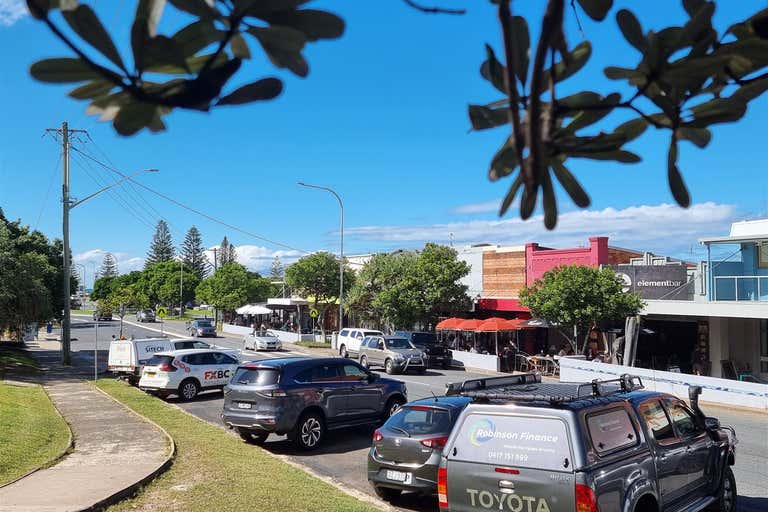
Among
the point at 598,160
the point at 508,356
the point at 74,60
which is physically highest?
the point at 74,60

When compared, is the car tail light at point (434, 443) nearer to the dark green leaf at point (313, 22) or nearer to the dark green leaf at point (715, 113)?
the dark green leaf at point (715, 113)

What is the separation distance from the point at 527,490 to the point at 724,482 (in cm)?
361

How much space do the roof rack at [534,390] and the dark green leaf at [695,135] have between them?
4815mm

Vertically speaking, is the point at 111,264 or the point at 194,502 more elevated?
the point at 111,264

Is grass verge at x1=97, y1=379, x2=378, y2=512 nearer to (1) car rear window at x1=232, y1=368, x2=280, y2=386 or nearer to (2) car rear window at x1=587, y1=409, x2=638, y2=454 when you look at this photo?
(1) car rear window at x1=232, y1=368, x2=280, y2=386

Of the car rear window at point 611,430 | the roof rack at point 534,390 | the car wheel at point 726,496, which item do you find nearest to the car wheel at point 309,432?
the roof rack at point 534,390

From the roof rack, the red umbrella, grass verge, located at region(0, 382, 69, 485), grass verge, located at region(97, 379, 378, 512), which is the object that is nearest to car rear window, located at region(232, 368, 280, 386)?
grass verge, located at region(97, 379, 378, 512)

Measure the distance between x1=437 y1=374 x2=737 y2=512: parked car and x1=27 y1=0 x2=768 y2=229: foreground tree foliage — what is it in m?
4.71

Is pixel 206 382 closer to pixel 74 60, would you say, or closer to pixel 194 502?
pixel 194 502

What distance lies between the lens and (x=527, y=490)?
614cm

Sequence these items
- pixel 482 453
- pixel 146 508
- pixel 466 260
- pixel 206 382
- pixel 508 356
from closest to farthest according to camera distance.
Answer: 1. pixel 482 453
2. pixel 146 508
3. pixel 206 382
4. pixel 508 356
5. pixel 466 260

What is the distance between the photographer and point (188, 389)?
65.6 ft

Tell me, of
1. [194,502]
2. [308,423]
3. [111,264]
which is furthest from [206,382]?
[111,264]

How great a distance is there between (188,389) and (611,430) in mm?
15747
